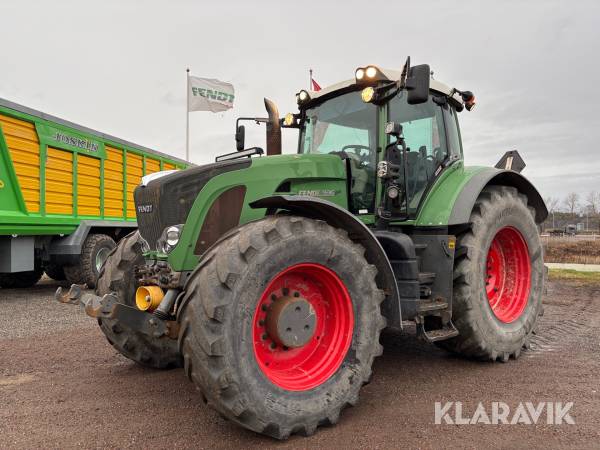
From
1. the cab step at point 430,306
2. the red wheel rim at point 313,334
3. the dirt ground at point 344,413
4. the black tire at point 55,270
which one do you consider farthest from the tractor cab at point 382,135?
the black tire at point 55,270

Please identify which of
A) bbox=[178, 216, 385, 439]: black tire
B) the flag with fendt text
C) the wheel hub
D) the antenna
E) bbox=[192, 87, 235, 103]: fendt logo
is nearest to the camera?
bbox=[178, 216, 385, 439]: black tire

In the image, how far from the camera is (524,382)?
3613 mm

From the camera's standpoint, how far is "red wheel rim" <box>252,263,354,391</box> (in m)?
2.91

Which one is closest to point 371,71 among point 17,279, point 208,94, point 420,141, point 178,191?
point 420,141

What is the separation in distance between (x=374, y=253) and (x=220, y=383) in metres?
1.41

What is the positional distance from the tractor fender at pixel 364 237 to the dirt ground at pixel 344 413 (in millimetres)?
652

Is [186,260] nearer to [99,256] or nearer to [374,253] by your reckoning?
[374,253]

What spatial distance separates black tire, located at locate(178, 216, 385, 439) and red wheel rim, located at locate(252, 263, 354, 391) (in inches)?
2.1

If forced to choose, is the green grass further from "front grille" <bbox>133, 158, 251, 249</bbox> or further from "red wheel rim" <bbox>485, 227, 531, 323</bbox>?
"front grille" <bbox>133, 158, 251, 249</bbox>

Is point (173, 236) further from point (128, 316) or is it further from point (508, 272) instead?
point (508, 272)

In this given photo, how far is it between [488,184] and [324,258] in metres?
2.40

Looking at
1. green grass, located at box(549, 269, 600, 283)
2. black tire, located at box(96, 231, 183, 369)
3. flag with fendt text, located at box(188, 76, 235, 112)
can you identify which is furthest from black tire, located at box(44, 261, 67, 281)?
green grass, located at box(549, 269, 600, 283)

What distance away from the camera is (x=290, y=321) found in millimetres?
2893

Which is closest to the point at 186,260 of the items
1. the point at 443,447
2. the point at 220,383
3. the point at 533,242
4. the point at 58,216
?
the point at 220,383
